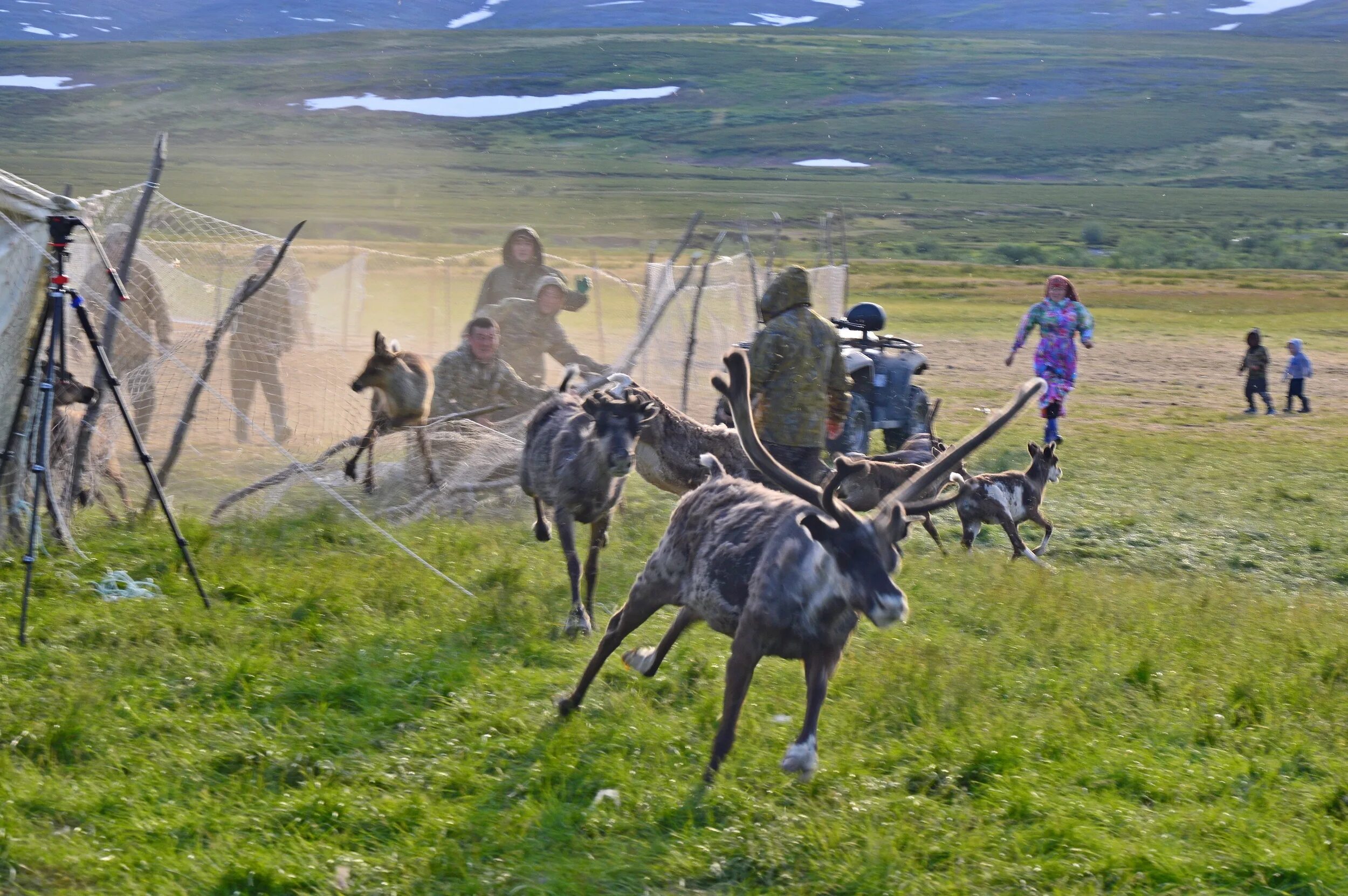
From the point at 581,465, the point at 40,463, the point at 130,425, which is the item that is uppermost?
the point at 130,425

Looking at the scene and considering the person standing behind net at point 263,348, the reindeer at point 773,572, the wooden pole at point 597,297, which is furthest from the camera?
the wooden pole at point 597,297

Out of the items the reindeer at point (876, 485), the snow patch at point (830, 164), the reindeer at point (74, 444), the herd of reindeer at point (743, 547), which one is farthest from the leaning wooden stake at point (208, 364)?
the snow patch at point (830, 164)

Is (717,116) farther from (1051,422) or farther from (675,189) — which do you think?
(1051,422)

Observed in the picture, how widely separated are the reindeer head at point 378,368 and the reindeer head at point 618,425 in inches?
137

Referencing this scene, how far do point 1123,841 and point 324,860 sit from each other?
3238 millimetres

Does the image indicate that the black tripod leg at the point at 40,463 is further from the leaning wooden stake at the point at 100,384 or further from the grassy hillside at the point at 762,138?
the grassy hillside at the point at 762,138

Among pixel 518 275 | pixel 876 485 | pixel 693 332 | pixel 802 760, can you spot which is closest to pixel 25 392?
pixel 802 760

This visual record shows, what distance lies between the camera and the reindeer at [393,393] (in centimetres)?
1109

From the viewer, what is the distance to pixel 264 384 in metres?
11.6

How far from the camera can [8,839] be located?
4934 mm

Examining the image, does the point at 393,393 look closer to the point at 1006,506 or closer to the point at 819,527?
the point at 1006,506

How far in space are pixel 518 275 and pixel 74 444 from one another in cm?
505

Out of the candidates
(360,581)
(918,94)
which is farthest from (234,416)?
(918,94)

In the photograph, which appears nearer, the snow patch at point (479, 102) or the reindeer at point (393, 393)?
the reindeer at point (393, 393)
